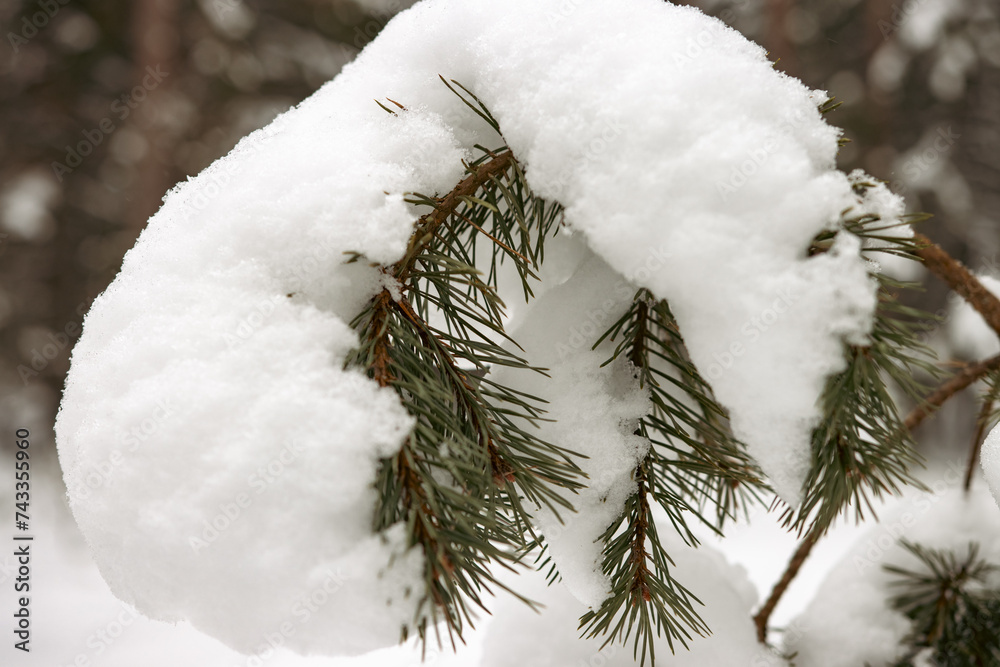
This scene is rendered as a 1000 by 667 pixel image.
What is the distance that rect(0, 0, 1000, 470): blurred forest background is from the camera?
3.40 metres

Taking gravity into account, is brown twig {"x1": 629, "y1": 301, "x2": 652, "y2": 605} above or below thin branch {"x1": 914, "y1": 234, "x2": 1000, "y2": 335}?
below

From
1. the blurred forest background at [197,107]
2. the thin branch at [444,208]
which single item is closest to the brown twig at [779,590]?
the thin branch at [444,208]

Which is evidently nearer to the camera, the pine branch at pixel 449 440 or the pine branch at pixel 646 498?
the pine branch at pixel 449 440

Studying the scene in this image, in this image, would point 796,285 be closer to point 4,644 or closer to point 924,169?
point 4,644

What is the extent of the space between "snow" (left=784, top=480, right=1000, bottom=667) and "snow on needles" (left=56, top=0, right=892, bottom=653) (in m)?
0.56

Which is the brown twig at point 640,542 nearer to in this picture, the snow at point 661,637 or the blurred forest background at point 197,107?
the snow at point 661,637

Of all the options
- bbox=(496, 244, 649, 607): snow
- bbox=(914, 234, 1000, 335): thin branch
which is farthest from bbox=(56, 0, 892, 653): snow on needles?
bbox=(914, 234, 1000, 335): thin branch

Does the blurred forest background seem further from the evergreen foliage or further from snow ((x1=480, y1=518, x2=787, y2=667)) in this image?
the evergreen foliage

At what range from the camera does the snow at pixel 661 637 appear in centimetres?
81

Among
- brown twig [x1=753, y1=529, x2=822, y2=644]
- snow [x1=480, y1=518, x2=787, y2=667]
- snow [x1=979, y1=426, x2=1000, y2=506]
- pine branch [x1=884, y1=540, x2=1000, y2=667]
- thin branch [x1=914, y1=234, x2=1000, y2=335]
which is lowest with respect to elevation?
snow [x1=480, y1=518, x2=787, y2=667]

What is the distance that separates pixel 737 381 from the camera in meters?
0.48

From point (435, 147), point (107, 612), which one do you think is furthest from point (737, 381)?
point (107, 612)

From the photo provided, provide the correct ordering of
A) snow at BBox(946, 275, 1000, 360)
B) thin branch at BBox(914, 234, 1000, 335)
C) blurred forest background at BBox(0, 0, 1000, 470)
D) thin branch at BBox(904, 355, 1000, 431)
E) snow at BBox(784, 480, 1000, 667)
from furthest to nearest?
blurred forest background at BBox(0, 0, 1000, 470) → snow at BBox(946, 275, 1000, 360) → snow at BBox(784, 480, 1000, 667) → thin branch at BBox(904, 355, 1000, 431) → thin branch at BBox(914, 234, 1000, 335)

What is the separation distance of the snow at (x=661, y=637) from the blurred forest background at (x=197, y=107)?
2.94m
